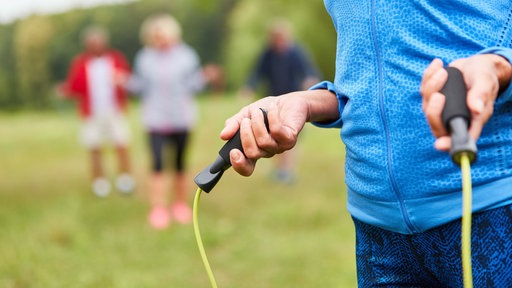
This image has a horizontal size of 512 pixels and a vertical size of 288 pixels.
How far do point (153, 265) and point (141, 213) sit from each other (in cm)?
201

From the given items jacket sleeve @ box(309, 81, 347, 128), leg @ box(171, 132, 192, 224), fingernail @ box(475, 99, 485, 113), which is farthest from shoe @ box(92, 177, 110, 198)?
fingernail @ box(475, 99, 485, 113)

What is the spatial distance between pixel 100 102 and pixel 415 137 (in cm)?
721

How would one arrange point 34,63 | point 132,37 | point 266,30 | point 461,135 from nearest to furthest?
point 461,135 < point 266,30 < point 34,63 < point 132,37

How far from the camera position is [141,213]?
6855 mm

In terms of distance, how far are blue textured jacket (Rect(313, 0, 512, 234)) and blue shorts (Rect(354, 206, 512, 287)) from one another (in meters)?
0.03

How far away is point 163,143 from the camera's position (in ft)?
20.7

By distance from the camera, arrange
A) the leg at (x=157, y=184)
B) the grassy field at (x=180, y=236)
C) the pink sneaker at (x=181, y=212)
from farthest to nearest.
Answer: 1. the pink sneaker at (x=181, y=212)
2. the leg at (x=157, y=184)
3. the grassy field at (x=180, y=236)

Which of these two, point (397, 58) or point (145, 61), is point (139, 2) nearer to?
point (145, 61)

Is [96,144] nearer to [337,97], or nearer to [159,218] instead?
[159,218]

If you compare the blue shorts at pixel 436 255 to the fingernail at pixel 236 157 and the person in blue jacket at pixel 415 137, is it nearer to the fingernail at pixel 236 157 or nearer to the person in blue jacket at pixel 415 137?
the person in blue jacket at pixel 415 137

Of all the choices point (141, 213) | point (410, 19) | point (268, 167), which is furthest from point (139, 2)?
point (410, 19)

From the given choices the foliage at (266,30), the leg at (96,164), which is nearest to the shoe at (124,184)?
the leg at (96,164)

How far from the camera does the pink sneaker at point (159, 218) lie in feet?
19.9

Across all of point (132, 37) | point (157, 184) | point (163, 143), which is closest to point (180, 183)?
point (157, 184)
